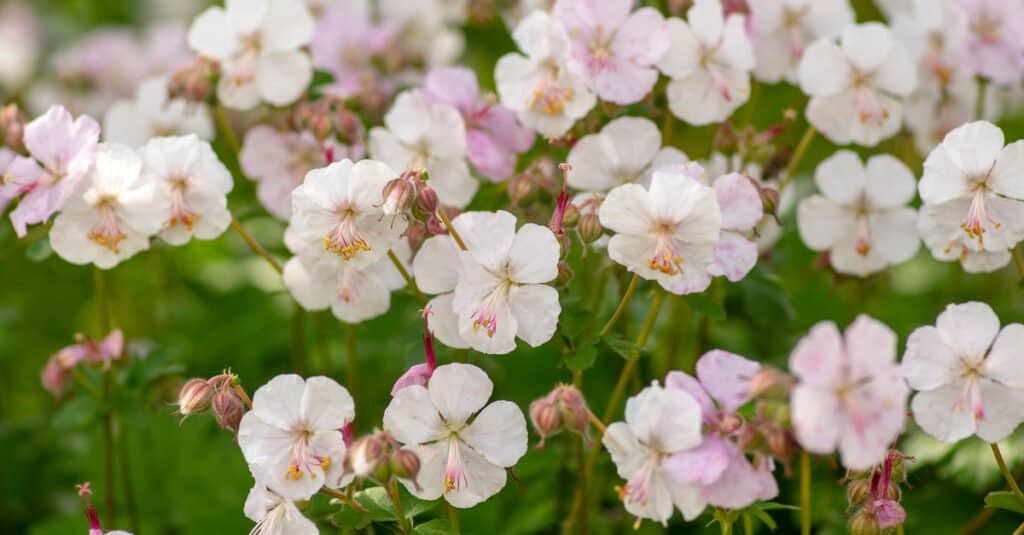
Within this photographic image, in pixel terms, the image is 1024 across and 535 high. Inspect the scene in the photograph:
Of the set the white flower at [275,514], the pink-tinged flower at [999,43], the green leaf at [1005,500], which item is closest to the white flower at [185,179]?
the white flower at [275,514]

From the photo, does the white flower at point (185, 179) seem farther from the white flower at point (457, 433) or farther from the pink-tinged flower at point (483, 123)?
the white flower at point (457, 433)

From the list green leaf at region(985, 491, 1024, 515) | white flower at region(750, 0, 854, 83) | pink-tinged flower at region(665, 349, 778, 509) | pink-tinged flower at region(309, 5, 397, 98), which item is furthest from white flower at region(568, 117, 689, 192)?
pink-tinged flower at region(309, 5, 397, 98)

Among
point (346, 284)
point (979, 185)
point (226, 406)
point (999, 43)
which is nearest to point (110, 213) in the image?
point (346, 284)

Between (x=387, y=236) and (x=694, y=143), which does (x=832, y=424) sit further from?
(x=694, y=143)

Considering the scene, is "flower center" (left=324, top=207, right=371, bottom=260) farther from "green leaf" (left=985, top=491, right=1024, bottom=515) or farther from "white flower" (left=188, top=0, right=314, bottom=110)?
"green leaf" (left=985, top=491, right=1024, bottom=515)

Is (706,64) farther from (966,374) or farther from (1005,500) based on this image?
(1005,500)

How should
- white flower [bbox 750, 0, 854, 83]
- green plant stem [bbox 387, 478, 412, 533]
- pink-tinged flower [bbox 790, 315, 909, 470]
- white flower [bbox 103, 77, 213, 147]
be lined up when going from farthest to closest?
white flower [bbox 103, 77, 213, 147] < white flower [bbox 750, 0, 854, 83] < green plant stem [bbox 387, 478, 412, 533] < pink-tinged flower [bbox 790, 315, 909, 470]
